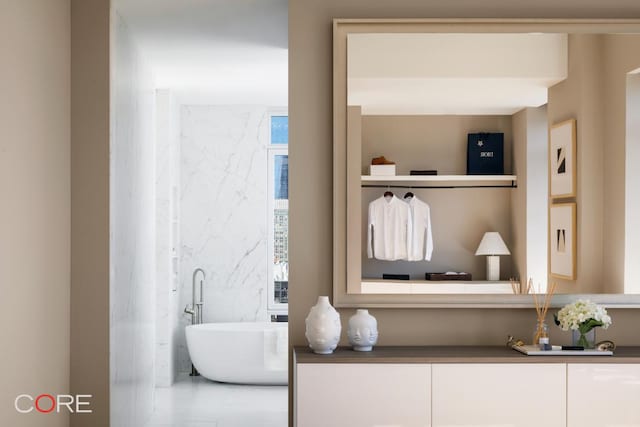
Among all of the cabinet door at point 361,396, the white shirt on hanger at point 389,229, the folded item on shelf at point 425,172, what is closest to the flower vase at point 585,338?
the cabinet door at point 361,396

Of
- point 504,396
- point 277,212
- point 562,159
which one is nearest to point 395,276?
point 504,396

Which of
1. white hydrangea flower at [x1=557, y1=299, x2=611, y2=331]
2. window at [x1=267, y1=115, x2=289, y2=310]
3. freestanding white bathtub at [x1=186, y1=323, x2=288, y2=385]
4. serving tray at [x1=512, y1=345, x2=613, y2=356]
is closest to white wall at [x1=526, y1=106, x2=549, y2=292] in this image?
white hydrangea flower at [x1=557, y1=299, x2=611, y2=331]

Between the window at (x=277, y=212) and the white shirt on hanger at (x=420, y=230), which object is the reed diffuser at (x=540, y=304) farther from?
the window at (x=277, y=212)

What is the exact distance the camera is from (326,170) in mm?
3799

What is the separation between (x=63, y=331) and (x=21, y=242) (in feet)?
2.50

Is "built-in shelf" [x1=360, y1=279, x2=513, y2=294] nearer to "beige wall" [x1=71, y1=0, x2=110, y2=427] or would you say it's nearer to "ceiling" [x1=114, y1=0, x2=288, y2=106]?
"beige wall" [x1=71, y1=0, x2=110, y2=427]

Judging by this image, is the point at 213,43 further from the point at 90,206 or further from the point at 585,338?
the point at 585,338

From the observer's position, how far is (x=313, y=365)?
11.0ft

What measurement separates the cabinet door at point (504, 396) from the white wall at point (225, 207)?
4100 millimetres

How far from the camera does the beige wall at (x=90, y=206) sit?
375 centimetres

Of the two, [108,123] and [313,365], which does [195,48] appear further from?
[313,365]

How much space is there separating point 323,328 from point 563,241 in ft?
4.19

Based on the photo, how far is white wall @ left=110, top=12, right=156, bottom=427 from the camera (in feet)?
13.1

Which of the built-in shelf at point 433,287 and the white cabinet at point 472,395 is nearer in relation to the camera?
the white cabinet at point 472,395
